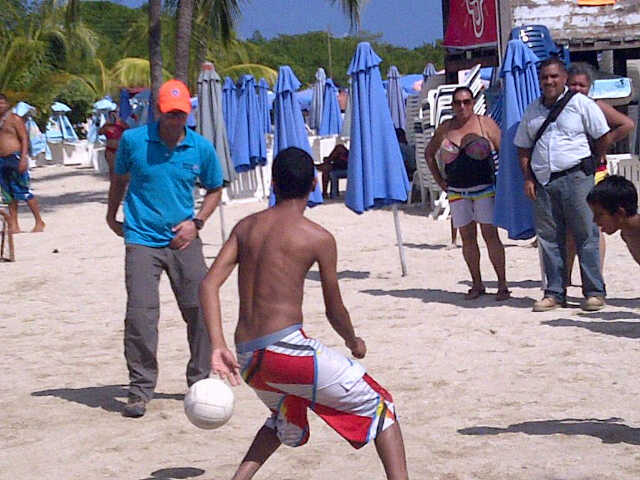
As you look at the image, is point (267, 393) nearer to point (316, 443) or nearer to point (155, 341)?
point (316, 443)

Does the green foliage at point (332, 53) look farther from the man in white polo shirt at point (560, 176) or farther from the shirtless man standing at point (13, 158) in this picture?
the man in white polo shirt at point (560, 176)

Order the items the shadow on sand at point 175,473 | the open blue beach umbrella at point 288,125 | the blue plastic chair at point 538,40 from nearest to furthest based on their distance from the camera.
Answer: the shadow on sand at point 175,473, the open blue beach umbrella at point 288,125, the blue plastic chair at point 538,40

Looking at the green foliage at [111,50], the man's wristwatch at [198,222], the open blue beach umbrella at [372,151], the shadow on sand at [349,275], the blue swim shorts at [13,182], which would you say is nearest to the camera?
the man's wristwatch at [198,222]

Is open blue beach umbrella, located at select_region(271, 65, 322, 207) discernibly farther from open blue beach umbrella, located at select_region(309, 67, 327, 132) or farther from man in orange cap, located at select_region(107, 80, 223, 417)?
open blue beach umbrella, located at select_region(309, 67, 327, 132)

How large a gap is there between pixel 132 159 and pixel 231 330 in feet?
9.24

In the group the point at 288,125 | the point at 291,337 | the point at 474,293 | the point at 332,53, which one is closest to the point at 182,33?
the point at 288,125

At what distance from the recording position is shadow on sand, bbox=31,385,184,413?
21.4 feet

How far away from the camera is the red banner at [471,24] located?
54.9 feet

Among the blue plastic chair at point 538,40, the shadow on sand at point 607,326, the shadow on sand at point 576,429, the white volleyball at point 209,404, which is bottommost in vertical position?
the shadow on sand at point 576,429

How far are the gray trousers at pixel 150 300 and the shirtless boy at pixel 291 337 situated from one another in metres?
2.09

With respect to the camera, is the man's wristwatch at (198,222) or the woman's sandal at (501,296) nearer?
the man's wristwatch at (198,222)

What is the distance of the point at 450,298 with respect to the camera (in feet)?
31.0

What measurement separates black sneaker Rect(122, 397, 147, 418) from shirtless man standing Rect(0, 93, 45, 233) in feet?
30.6

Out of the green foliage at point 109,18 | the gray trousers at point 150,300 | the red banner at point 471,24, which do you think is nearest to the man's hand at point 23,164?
the red banner at point 471,24
